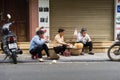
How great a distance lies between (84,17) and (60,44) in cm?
206

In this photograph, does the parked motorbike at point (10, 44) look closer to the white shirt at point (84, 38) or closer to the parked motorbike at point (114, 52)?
the white shirt at point (84, 38)

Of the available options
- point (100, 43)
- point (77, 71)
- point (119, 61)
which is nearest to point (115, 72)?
point (77, 71)

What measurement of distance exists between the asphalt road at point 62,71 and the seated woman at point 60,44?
4.57ft

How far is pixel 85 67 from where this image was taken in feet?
43.3

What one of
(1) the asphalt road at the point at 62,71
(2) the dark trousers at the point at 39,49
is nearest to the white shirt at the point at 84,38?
(2) the dark trousers at the point at 39,49

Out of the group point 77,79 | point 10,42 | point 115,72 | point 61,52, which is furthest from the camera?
point 61,52

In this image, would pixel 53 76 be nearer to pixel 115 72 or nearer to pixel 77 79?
pixel 77 79

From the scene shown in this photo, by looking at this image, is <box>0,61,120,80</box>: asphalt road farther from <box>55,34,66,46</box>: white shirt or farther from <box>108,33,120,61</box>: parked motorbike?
<box>55,34,66,46</box>: white shirt

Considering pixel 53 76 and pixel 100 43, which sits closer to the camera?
pixel 53 76

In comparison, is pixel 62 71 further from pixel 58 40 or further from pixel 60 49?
pixel 58 40

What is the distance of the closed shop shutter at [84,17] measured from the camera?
56.4 feet

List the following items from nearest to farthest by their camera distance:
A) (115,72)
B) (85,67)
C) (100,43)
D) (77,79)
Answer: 1. (77,79)
2. (115,72)
3. (85,67)
4. (100,43)

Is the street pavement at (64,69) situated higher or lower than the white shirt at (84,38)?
lower

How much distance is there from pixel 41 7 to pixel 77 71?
5.40 metres
